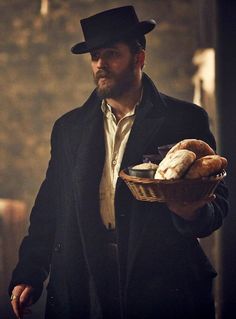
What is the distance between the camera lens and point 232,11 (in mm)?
2955

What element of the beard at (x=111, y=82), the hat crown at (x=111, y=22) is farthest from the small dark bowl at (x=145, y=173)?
the hat crown at (x=111, y=22)

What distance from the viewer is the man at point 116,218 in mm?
2695

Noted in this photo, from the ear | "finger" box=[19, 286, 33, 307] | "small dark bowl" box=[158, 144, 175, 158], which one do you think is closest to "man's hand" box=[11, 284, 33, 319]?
"finger" box=[19, 286, 33, 307]

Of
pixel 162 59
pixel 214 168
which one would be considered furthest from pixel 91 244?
pixel 162 59

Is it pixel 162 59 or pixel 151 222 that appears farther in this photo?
pixel 162 59

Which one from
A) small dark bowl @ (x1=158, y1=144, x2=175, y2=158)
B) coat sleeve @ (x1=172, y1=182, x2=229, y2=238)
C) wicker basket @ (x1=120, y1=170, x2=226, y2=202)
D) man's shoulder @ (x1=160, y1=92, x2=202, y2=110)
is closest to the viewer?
wicker basket @ (x1=120, y1=170, x2=226, y2=202)

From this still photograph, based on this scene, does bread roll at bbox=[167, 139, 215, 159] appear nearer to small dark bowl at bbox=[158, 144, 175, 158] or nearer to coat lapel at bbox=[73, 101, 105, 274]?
small dark bowl at bbox=[158, 144, 175, 158]

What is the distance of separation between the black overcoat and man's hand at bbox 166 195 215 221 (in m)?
0.17

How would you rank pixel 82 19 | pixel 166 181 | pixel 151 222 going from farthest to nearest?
pixel 82 19
pixel 151 222
pixel 166 181

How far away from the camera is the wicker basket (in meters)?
2.20

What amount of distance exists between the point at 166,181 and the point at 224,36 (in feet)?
3.84

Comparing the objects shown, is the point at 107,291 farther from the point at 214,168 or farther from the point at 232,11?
the point at 232,11

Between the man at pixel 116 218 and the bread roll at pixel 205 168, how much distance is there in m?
0.39

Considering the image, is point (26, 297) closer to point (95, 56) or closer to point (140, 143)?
point (140, 143)
